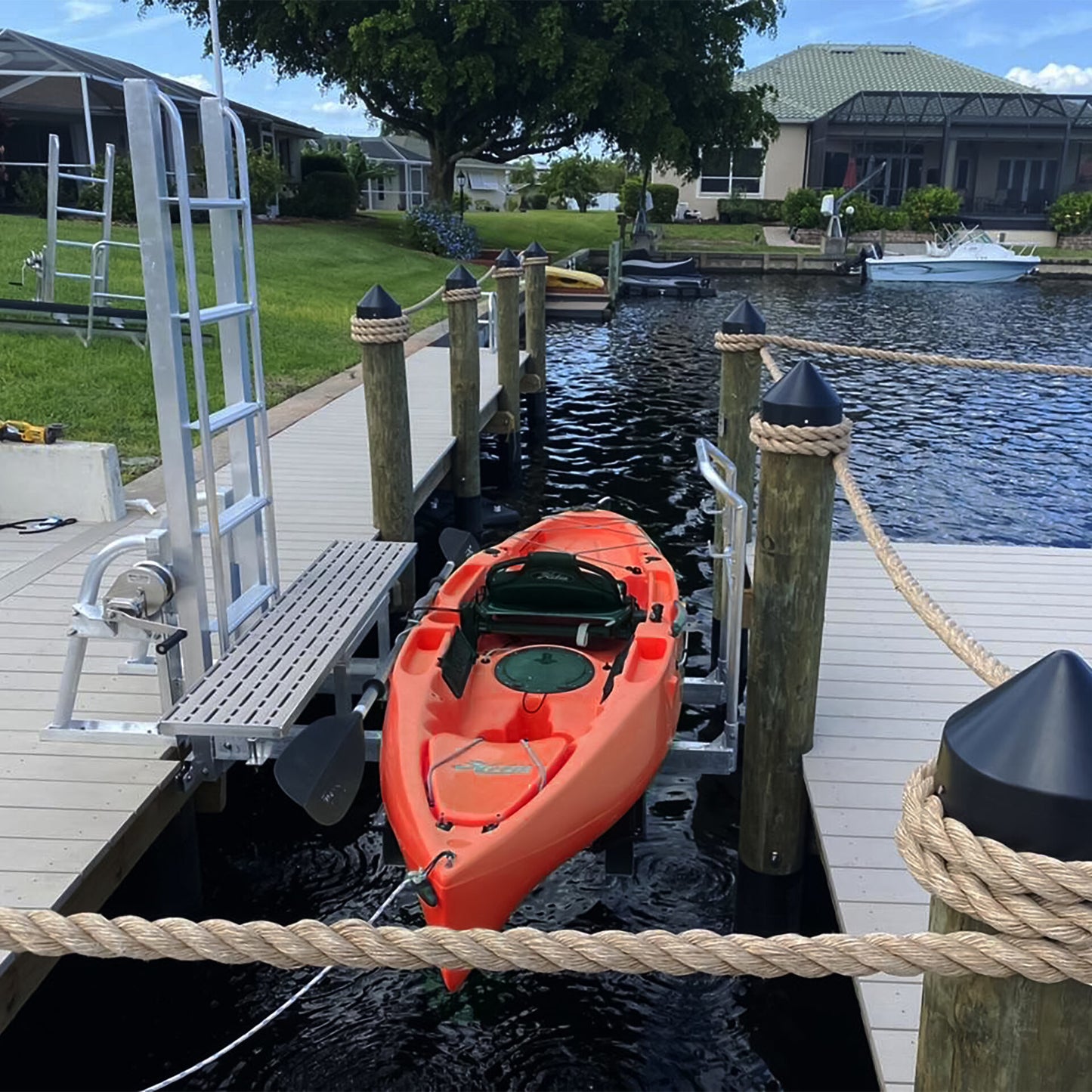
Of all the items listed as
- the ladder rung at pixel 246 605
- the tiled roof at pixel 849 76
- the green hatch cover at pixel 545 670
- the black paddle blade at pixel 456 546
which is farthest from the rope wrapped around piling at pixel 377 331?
the tiled roof at pixel 849 76

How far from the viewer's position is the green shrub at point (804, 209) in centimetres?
3456

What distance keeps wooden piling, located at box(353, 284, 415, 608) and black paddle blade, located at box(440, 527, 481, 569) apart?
875mm

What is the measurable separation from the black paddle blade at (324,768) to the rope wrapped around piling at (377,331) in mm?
3199

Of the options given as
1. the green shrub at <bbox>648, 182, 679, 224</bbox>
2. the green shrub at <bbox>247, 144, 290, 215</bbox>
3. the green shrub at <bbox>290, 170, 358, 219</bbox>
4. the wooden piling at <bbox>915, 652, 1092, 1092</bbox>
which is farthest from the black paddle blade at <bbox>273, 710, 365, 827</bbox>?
the green shrub at <bbox>648, 182, 679, 224</bbox>

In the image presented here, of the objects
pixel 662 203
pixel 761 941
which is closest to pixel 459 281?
pixel 761 941

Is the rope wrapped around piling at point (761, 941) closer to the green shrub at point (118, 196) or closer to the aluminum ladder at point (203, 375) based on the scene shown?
the aluminum ladder at point (203, 375)

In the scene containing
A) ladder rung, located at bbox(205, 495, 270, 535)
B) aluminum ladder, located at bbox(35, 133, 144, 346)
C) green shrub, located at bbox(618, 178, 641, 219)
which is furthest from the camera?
green shrub, located at bbox(618, 178, 641, 219)

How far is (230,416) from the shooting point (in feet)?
12.9

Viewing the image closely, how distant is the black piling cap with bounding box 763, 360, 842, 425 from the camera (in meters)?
3.60

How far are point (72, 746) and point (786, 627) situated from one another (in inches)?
102

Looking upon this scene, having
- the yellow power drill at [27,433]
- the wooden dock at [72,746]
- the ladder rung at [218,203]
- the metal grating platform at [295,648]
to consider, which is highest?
the ladder rung at [218,203]

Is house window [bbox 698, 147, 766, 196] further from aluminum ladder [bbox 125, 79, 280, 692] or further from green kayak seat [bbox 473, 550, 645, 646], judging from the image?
aluminum ladder [bbox 125, 79, 280, 692]

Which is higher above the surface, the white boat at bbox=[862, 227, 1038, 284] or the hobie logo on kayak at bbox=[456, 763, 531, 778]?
the white boat at bbox=[862, 227, 1038, 284]

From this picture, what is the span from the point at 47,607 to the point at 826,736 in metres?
3.63
